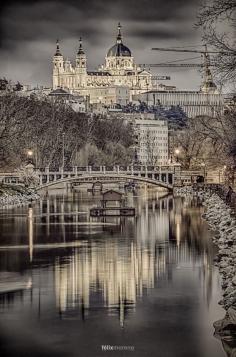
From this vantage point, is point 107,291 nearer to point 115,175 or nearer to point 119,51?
point 115,175

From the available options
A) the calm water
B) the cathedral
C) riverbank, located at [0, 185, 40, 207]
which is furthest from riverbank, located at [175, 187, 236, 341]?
the cathedral

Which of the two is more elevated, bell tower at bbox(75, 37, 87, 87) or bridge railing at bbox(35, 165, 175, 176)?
bell tower at bbox(75, 37, 87, 87)

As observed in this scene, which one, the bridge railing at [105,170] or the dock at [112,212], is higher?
the bridge railing at [105,170]

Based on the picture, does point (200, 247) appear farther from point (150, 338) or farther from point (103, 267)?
point (150, 338)

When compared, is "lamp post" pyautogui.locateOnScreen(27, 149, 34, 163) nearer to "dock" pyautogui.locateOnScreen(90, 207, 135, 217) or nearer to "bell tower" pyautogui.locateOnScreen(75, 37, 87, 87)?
"dock" pyautogui.locateOnScreen(90, 207, 135, 217)

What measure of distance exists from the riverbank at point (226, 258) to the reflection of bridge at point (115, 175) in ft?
38.7

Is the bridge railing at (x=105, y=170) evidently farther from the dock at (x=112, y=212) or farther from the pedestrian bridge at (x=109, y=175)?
the dock at (x=112, y=212)

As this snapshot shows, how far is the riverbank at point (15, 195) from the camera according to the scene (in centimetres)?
2640

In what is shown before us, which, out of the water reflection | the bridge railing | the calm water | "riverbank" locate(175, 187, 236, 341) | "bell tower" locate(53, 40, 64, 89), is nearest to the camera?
the calm water

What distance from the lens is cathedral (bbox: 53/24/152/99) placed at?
129375 mm

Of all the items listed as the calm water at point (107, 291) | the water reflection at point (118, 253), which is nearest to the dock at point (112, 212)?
the water reflection at point (118, 253)

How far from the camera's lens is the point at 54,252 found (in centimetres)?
1411

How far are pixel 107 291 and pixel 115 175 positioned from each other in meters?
22.8

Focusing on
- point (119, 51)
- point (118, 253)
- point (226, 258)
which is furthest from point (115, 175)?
point (119, 51)
